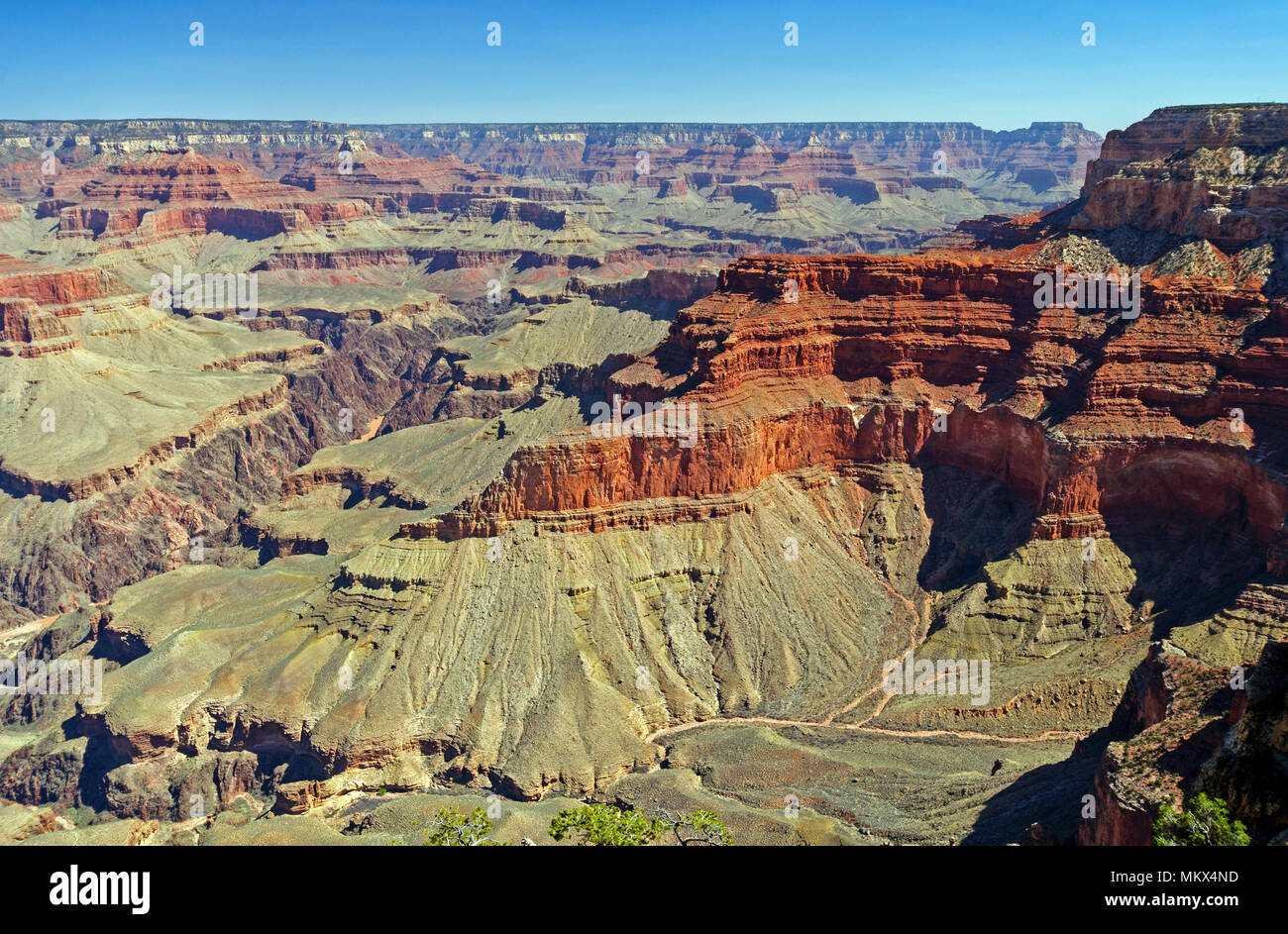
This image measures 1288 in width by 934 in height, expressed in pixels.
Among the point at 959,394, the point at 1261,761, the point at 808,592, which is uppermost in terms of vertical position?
the point at 959,394

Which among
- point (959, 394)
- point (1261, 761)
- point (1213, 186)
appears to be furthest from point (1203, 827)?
point (1213, 186)

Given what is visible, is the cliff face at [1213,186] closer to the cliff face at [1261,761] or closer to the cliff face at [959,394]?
the cliff face at [959,394]

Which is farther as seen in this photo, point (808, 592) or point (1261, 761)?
point (808, 592)

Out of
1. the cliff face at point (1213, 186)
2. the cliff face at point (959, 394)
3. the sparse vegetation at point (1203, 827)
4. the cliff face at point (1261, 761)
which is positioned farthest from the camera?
the cliff face at point (1213, 186)

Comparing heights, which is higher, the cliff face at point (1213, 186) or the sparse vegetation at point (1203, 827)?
the cliff face at point (1213, 186)

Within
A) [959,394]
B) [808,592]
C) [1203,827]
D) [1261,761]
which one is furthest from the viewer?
[959,394]

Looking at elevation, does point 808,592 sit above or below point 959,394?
below

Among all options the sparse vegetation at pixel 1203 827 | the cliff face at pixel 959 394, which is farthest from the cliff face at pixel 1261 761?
the cliff face at pixel 959 394

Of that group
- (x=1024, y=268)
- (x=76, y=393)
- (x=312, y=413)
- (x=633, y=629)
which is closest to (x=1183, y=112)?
(x=1024, y=268)

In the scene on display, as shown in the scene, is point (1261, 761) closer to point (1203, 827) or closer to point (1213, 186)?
point (1203, 827)

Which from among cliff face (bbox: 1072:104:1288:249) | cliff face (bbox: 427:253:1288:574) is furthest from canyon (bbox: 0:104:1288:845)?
cliff face (bbox: 1072:104:1288:249)
